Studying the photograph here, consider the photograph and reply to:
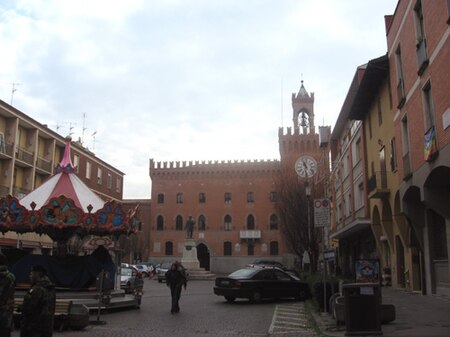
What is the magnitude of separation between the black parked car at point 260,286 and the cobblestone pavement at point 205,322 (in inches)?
25.6

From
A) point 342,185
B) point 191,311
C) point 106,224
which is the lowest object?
point 191,311

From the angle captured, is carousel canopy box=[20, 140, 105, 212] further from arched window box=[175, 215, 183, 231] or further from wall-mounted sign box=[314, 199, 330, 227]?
arched window box=[175, 215, 183, 231]

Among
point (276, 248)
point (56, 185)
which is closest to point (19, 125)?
point (56, 185)

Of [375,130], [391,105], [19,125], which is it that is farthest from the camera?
[19,125]

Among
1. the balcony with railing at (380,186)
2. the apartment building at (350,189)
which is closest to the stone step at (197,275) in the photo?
the apartment building at (350,189)

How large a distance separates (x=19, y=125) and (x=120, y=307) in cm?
2623

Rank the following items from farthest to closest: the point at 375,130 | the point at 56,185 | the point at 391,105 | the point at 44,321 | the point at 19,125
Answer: the point at 19,125
the point at 375,130
the point at 391,105
the point at 56,185
the point at 44,321

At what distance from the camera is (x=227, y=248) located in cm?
7131

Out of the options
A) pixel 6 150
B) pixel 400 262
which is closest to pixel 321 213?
pixel 400 262

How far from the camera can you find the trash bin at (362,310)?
34.3ft

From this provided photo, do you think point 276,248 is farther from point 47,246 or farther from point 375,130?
point 375,130

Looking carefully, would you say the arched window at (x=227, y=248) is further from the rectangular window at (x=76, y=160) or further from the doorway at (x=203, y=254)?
the rectangular window at (x=76, y=160)

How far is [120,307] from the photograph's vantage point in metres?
17.2

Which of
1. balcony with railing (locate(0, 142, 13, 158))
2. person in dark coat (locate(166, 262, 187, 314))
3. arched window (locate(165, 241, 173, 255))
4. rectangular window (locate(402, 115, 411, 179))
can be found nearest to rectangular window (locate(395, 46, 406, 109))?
rectangular window (locate(402, 115, 411, 179))
